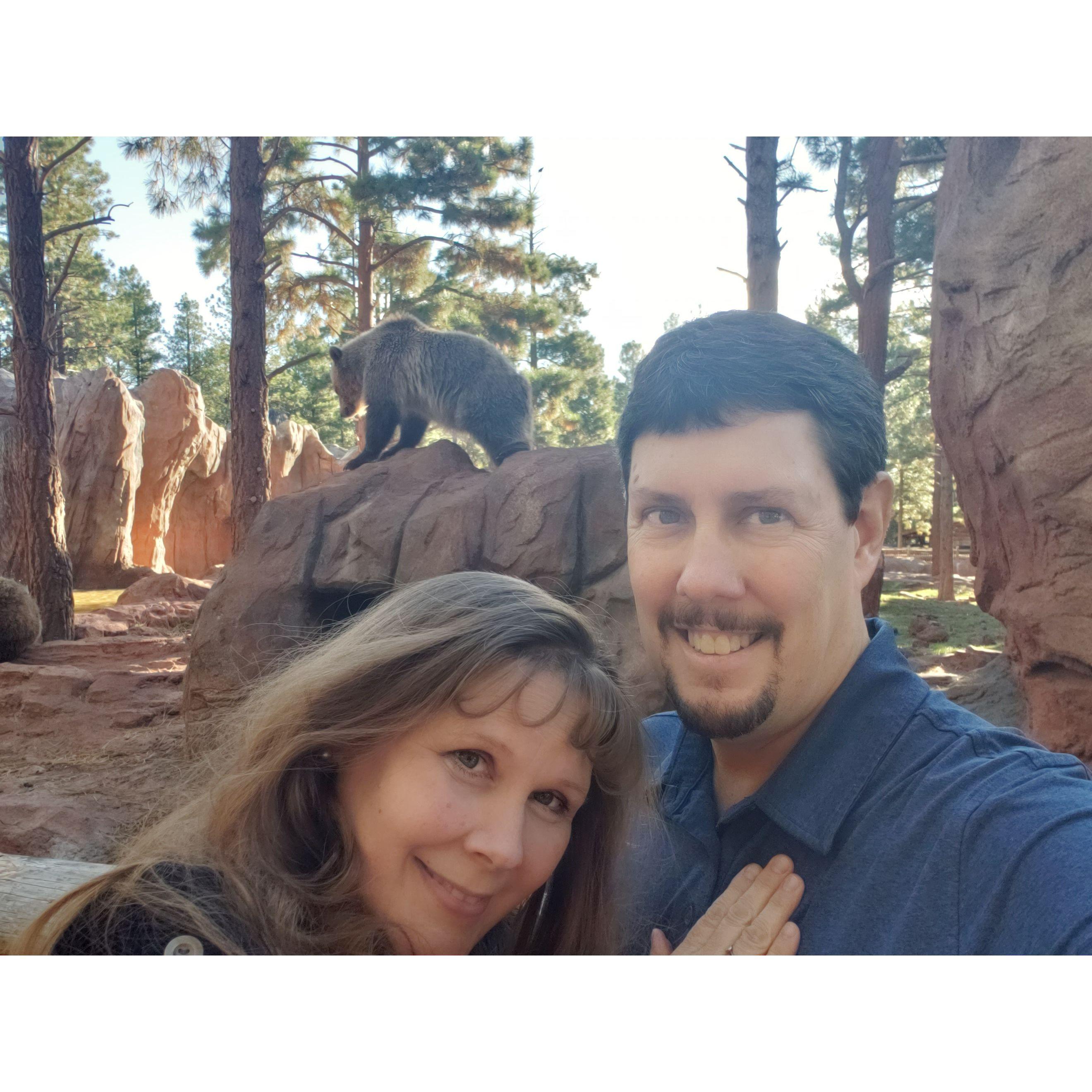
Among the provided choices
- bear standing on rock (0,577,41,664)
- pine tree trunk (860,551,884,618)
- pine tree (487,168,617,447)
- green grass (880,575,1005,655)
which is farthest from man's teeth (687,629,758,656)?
green grass (880,575,1005,655)

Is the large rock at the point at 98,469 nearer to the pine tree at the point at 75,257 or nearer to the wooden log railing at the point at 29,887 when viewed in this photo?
the pine tree at the point at 75,257

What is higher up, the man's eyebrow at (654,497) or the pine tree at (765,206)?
the pine tree at (765,206)

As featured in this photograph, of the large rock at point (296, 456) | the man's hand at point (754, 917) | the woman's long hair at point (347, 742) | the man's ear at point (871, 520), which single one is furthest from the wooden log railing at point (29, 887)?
the large rock at point (296, 456)

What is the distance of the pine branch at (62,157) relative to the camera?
167cm

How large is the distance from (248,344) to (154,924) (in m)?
2.89

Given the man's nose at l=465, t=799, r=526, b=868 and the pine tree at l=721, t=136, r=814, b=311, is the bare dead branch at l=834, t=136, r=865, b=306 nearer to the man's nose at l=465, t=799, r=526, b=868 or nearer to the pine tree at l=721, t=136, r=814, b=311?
the pine tree at l=721, t=136, r=814, b=311

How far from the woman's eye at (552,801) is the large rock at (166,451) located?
7.47 feet

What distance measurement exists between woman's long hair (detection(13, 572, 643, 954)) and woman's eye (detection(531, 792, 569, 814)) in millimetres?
57

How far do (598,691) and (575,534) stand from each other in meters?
2.13

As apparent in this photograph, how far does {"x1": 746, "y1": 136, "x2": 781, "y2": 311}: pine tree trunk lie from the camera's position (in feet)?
8.25

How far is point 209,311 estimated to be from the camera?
2.33 metres

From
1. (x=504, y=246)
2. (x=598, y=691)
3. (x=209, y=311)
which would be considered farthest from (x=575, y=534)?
(x=598, y=691)
